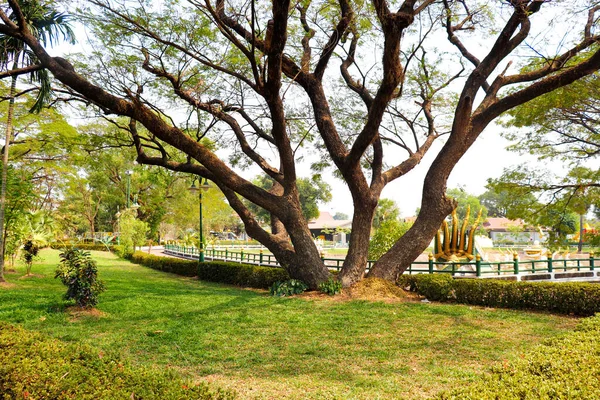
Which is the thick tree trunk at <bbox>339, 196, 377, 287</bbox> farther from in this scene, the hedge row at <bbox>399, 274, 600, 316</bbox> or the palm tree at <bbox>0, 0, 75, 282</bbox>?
the palm tree at <bbox>0, 0, 75, 282</bbox>

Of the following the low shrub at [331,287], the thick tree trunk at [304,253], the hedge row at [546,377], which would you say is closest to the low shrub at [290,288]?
the thick tree trunk at [304,253]

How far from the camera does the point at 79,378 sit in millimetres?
3281

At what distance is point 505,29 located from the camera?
11.3m

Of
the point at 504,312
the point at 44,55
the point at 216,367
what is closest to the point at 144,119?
the point at 44,55

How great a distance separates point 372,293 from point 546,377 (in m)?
7.89

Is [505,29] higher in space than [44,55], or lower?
higher

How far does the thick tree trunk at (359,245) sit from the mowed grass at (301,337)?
1.52 metres

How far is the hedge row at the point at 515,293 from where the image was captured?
924 cm

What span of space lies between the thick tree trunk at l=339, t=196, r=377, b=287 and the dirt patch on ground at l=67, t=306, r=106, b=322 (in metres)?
6.34

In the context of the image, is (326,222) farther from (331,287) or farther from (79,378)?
(79,378)

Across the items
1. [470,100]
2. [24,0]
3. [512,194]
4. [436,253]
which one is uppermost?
[24,0]

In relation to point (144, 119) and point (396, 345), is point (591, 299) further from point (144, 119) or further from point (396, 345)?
point (144, 119)

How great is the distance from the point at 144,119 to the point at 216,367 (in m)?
6.79

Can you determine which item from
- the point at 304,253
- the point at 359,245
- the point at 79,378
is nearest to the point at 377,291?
the point at 359,245
